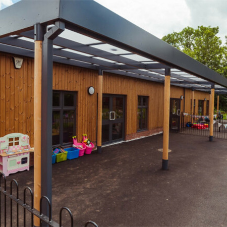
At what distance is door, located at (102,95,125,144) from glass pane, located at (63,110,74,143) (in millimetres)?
1776

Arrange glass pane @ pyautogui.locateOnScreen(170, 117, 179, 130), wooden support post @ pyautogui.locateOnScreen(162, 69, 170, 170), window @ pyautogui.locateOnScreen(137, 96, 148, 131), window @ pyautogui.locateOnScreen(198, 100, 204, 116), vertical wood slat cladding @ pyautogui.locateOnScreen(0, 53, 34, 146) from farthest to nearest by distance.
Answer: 1. window @ pyautogui.locateOnScreen(198, 100, 204, 116)
2. glass pane @ pyautogui.locateOnScreen(170, 117, 179, 130)
3. window @ pyautogui.locateOnScreen(137, 96, 148, 131)
4. wooden support post @ pyautogui.locateOnScreen(162, 69, 170, 170)
5. vertical wood slat cladding @ pyautogui.locateOnScreen(0, 53, 34, 146)

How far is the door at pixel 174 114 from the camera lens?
46.2 ft

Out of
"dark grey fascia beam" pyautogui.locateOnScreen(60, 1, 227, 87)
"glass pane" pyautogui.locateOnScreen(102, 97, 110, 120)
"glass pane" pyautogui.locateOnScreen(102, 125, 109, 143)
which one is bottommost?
"glass pane" pyautogui.locateOnScreen(102, 125, 109, 143)

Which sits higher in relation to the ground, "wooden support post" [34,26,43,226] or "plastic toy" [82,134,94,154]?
"wooden support post" [34,26,43,226]

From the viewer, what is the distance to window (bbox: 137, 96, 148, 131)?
38.1 ft

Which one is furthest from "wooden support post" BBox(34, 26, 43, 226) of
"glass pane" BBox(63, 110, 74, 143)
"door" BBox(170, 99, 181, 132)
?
"door" BBox(170, 99, 181, 132)

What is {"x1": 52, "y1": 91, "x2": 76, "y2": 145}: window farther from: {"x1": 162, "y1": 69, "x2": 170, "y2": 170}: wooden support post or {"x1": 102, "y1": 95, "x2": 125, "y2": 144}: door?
{"x1": 162, "y1": 69, "x2": 170, "y2": 170}: wooden support post

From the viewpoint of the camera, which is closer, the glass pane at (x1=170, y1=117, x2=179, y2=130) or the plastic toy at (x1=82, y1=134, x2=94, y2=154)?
the plastic toy at (x1=82, y1=134, x2=94, y2=154)

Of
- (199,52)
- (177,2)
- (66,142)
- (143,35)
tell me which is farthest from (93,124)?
(177,2)

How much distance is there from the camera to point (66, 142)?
7660 mm

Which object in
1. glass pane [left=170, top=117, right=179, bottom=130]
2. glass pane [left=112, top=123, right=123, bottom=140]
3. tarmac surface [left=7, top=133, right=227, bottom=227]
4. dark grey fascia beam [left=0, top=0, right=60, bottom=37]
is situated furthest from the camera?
glass pane [left=170, top=117, right=179, bottom=130]

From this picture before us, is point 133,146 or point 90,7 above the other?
point 90,7

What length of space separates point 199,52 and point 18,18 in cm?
2675

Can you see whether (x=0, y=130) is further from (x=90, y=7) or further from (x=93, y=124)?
(x=90, y=7)
